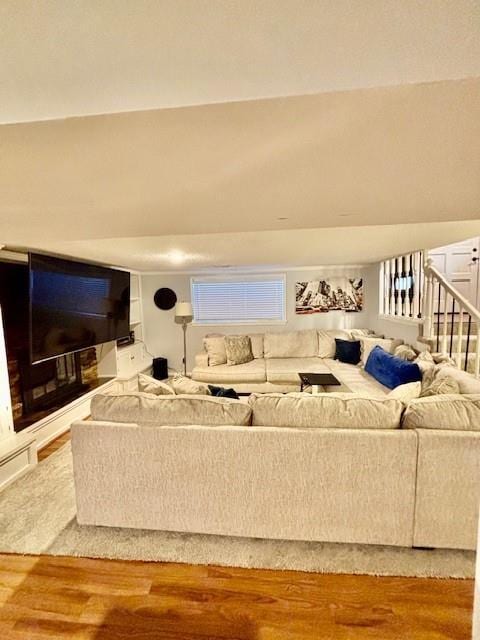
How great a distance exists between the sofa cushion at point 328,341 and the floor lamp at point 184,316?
2.33 meters

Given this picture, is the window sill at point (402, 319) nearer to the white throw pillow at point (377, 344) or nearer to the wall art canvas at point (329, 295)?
the white throw pillow at point (377, 344)

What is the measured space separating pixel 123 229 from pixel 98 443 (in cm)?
133

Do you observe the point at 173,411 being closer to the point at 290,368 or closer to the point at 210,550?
the point at 210,550

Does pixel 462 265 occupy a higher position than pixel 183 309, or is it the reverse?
pixel 462 265

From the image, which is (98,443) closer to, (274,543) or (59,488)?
(59,488)

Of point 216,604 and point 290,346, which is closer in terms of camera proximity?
point 216,604

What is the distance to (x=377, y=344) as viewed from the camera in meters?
4.25

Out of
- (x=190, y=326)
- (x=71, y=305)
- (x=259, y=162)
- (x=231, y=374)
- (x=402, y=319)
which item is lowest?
(x=231, y=374)

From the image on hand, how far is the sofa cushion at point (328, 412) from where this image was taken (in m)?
1.77

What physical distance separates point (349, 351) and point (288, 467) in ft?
10.6

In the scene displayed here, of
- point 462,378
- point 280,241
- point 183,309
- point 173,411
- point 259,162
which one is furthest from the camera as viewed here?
point 183,309

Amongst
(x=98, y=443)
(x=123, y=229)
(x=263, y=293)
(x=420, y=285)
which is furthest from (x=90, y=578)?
(x=263, y=293)

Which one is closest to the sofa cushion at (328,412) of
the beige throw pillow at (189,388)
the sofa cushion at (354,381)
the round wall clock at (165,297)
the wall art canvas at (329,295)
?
the beige throw pillow at (189,388)

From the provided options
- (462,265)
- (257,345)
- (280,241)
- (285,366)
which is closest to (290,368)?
(285,366)
